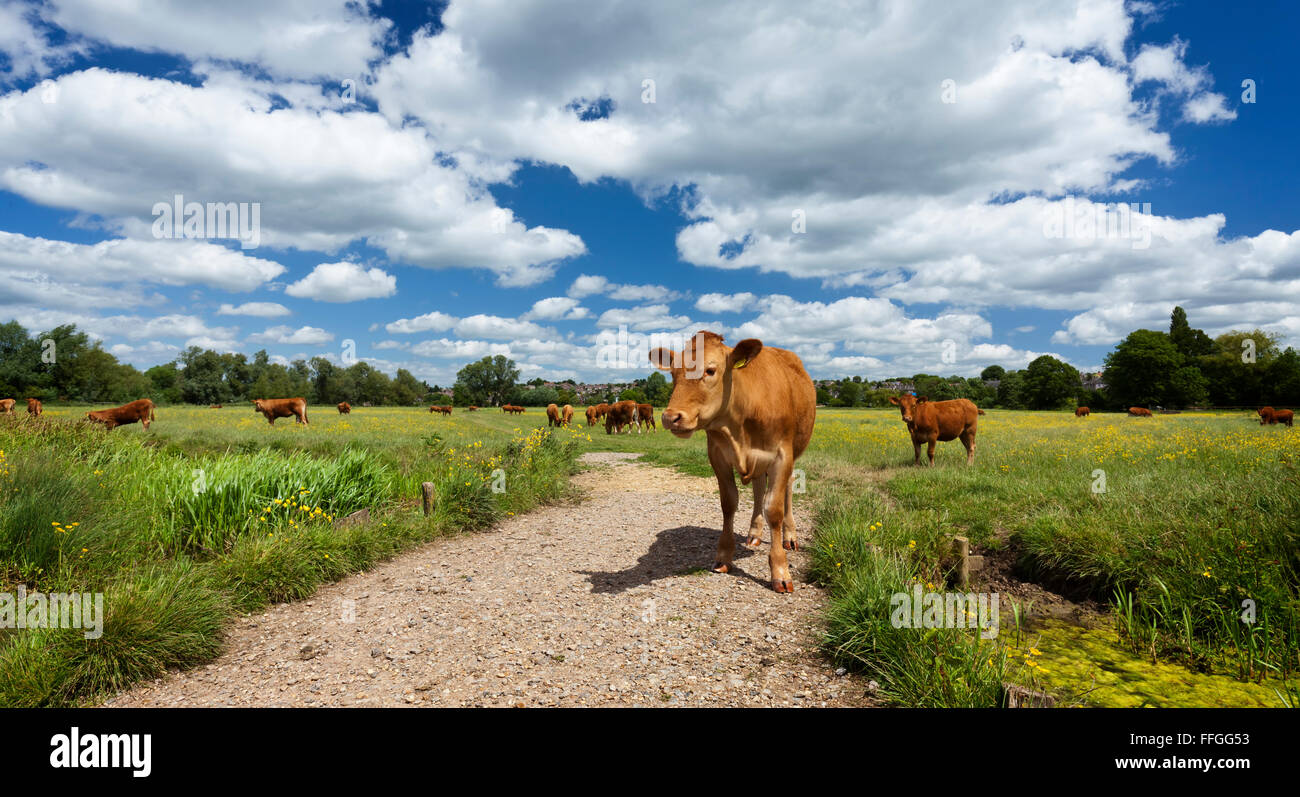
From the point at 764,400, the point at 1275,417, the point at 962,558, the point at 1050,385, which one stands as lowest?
the point at 962,558

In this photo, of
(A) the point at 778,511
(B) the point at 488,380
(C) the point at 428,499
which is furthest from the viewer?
(B) the point at 488,380

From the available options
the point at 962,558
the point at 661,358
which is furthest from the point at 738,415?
the point at 962,558

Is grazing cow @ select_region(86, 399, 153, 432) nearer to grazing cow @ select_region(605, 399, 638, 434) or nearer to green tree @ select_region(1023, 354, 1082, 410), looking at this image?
grazing cow @ select_region(605, 399, 638, 434)

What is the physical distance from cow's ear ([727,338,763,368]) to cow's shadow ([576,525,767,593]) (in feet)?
8.93

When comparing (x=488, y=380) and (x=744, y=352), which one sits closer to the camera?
(x=744, y=352)

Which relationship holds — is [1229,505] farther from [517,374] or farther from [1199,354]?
[517,374]

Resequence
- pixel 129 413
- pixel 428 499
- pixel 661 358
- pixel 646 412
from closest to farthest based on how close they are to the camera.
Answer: pixel 661 358 < pixel 428 499 < pixel 129 413 < pixel 646 412

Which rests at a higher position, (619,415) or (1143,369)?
(1143,369)

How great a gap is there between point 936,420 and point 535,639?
509 inches

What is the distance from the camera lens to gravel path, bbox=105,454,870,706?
3.99 metres

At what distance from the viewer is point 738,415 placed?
17.9 feet

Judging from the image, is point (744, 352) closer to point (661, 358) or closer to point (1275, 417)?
point (661, 358)

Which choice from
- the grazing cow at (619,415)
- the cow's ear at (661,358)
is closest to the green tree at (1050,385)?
the grazing cow at (619,415)
